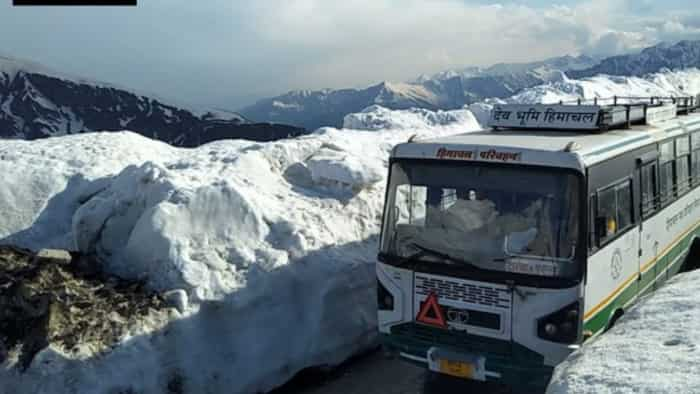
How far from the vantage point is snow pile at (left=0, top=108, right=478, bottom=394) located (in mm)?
8359

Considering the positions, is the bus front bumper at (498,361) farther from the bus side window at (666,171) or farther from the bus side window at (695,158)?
the bus side window at (695,158)

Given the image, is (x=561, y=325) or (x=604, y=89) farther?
(x=604, y=89)

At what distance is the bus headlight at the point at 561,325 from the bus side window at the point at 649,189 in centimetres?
260

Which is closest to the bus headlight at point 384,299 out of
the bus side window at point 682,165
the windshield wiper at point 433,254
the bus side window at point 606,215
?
the windshield wiper at point 433,254

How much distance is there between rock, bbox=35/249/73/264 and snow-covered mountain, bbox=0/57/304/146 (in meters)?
51.4

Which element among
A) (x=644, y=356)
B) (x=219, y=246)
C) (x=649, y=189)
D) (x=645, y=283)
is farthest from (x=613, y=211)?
(x=219, y=246)

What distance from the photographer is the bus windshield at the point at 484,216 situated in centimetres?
700

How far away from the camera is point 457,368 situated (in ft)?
24.4

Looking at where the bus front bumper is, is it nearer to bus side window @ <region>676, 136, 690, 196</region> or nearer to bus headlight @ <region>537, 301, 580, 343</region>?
bus headlight @ <region>537, 301, 580, 343</region>

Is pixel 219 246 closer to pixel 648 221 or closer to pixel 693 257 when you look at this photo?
pixel 648 221

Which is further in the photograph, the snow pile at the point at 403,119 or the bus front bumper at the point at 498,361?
the snow pile at the point at 403,119

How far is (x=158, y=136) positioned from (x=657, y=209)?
200 ft

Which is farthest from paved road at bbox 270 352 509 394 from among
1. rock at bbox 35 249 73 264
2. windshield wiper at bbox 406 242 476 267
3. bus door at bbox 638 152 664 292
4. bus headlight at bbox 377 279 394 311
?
rock at bbox 35 249 73 264

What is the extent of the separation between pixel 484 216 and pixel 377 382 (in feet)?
9.95
